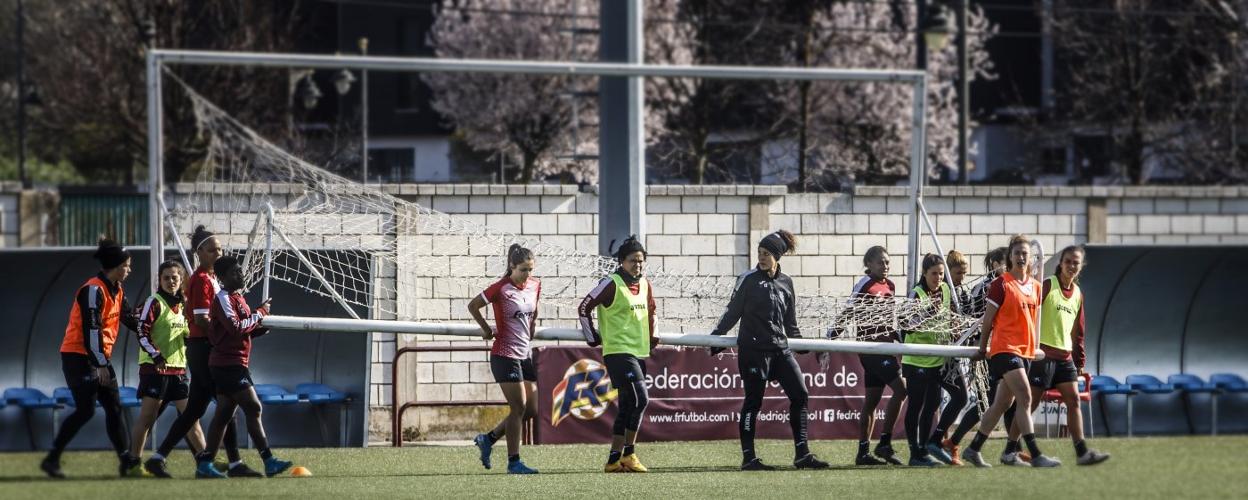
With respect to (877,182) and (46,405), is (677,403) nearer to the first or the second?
(877,182)

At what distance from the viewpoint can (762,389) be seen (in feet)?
42.8

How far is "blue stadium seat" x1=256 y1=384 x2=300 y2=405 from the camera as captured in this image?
16.2 metres

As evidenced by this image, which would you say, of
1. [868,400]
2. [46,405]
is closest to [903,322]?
[868,400]

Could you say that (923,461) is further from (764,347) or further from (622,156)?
(622,156)

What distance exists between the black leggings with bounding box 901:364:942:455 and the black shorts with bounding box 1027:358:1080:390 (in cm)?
81

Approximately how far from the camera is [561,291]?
14805 millimetres

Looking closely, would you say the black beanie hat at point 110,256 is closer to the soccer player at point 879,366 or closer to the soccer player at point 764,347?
the soccer player at point 764,347

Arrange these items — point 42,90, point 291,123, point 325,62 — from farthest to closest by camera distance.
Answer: point 42,90, point 291,123, point 325,62

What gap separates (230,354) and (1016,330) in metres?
5.84

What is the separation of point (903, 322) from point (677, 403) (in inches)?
145

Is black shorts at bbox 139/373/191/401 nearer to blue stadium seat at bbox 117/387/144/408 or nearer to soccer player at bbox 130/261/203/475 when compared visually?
soccer player at bbox 130/261/203/475

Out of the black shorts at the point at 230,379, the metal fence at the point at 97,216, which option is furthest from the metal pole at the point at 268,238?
the metal fence at the point at 97,216

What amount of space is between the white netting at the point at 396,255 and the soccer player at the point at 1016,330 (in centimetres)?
90

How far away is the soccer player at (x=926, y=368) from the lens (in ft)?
44.0
